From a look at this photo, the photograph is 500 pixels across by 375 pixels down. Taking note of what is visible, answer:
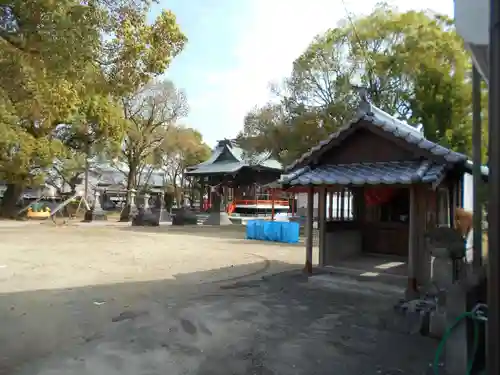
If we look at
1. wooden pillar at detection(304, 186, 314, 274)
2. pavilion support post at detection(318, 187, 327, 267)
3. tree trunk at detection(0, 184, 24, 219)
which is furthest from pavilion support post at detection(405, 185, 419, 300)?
tree trunk at detection(0, 184, 24, 219)

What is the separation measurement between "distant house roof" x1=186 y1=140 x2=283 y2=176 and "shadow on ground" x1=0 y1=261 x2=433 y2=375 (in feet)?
72.5

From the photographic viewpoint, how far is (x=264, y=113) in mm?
25375

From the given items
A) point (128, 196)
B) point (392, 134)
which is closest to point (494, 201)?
point (392, 134)

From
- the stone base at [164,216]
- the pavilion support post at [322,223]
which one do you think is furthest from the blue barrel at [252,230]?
the stone base at [164,216]

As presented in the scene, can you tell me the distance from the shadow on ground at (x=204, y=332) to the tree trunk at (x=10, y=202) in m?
25.4

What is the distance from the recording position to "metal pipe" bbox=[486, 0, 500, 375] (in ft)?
6.37

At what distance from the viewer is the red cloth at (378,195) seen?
10.3m

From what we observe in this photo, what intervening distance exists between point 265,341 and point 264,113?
820 inches

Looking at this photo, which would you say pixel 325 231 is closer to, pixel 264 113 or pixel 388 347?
pixel 388 347

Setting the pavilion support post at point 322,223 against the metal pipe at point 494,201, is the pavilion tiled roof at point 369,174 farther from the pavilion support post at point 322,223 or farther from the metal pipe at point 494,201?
the metal pipe at point 494,201

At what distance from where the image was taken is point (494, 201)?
1969 millimetres

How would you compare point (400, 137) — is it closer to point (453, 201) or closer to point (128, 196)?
point (453, 201)

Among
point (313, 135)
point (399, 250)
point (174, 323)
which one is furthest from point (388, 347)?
point (313, 135)

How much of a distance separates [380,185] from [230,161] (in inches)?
1064
